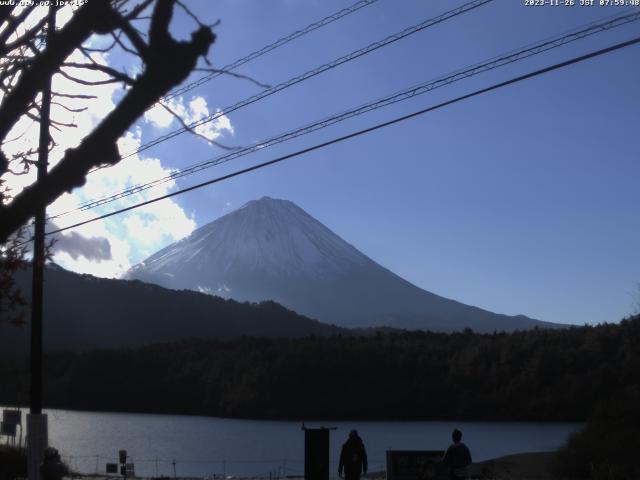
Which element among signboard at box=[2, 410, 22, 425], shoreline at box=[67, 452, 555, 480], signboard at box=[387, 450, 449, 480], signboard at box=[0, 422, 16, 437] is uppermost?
signboard at box=[2, 410, 22, 425]

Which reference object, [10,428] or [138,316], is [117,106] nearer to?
[10,428]

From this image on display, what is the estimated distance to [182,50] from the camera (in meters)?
2.71

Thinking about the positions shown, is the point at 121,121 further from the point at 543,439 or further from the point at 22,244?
the point at 543,439

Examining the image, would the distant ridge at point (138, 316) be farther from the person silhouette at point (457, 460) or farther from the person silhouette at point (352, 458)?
the person silhouette at point (457, 460)

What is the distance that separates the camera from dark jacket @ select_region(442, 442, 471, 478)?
465 inches

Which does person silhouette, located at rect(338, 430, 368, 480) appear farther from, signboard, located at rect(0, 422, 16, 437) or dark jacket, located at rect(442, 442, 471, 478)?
signboard, located at rect(0, 422, 16, 437)

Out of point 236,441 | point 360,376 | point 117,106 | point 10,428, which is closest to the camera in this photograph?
point 117,106

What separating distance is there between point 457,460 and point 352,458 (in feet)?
8.93

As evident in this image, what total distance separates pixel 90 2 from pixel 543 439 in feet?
168

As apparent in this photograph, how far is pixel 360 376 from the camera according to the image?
243 ft

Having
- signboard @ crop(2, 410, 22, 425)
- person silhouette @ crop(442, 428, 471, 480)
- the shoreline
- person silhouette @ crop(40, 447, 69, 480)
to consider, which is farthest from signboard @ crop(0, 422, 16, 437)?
person silhouette @ crop(442, 428, 471, 480)

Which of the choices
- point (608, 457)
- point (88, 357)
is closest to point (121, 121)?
point (608, 457)

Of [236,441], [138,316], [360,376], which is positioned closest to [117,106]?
[236,441]

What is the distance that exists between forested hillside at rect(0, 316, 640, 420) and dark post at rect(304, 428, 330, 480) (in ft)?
142
